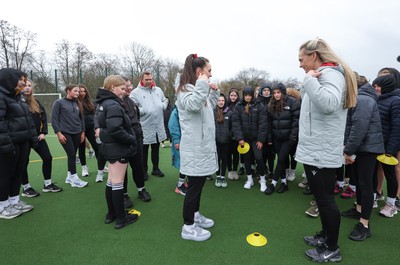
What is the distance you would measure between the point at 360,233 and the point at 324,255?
0.77m

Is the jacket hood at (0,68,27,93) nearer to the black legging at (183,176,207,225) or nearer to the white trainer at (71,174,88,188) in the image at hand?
the white trainer at (71,174,88,188)

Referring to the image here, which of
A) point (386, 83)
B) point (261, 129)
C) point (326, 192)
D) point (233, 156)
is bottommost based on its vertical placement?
point (233, 156)

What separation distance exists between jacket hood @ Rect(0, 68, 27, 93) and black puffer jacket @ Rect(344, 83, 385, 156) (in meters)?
4.53

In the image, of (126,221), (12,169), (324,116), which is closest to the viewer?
(324,116)

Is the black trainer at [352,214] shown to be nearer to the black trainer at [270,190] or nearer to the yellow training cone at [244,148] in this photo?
the black trainer at [270,190]

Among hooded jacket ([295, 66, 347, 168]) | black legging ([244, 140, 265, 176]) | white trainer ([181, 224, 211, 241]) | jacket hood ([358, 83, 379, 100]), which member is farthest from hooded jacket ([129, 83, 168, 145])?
jacket hood ([358, 83, 379, 100])

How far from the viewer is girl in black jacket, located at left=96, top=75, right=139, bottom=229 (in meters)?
2.99

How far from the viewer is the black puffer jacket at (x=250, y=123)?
15.3 feet

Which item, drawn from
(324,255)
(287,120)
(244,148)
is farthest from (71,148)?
(324,255)

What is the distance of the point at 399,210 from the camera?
366 cm

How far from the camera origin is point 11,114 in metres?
3.51

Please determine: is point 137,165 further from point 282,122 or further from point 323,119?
point 323,119

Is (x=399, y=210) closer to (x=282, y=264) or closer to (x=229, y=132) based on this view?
(x=282, y=264)

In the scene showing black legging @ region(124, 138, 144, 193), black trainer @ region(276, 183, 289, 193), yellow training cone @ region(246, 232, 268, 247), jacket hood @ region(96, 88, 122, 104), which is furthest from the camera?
black trainer @ region(276, 183, 289, 193)
